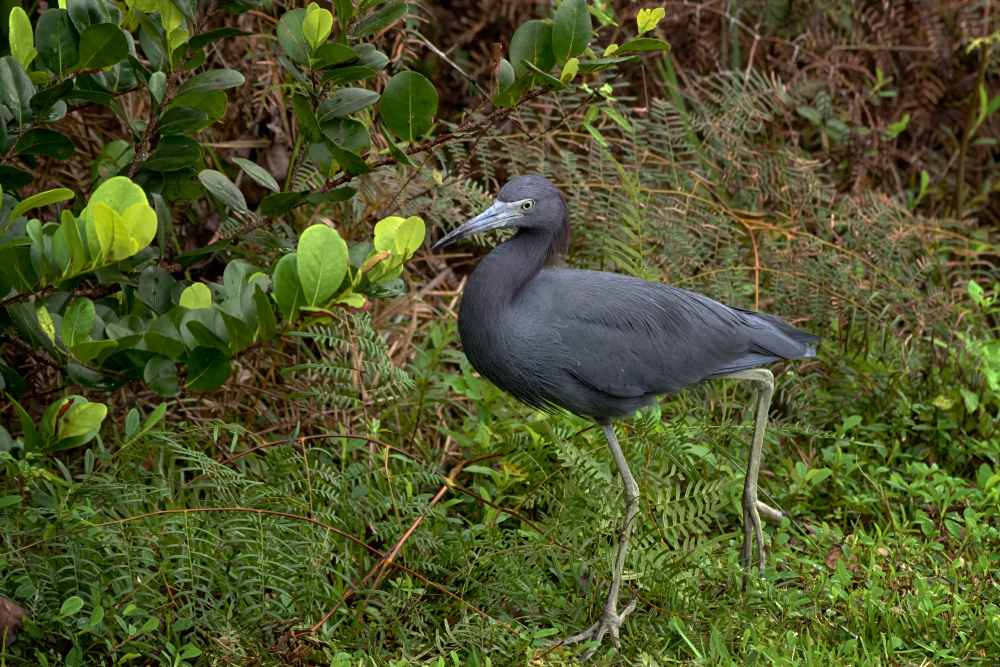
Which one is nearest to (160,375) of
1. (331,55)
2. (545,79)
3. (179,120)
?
(179,120)

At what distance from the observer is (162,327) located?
2.71 meters

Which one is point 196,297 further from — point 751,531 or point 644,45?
point 751,531

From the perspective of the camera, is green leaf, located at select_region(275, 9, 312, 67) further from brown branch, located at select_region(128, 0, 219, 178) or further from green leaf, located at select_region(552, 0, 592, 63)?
green leaf, located at select_region(552, 0, 592, 63)

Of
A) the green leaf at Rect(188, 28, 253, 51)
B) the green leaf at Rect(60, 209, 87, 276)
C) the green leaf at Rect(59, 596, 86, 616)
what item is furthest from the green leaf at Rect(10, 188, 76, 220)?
the green leaf at Rect(59, 596, 86, 616)

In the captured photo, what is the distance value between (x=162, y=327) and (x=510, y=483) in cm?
169

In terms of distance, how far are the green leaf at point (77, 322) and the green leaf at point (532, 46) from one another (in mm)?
1517

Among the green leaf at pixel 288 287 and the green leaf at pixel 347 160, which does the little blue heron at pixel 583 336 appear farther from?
the green leaf at pixel 288 287

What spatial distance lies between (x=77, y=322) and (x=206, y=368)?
0.36 metres

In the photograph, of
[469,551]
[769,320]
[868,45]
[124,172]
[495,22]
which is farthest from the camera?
[868,45]

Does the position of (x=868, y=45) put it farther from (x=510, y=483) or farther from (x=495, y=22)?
(x=510, y=483)

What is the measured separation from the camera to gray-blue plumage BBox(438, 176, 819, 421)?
3.44 m

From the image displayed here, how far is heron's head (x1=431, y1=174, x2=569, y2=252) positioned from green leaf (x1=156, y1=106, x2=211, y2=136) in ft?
3.13

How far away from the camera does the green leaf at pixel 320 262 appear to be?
243cm

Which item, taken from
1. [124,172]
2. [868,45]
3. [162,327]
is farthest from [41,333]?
[868,45]
